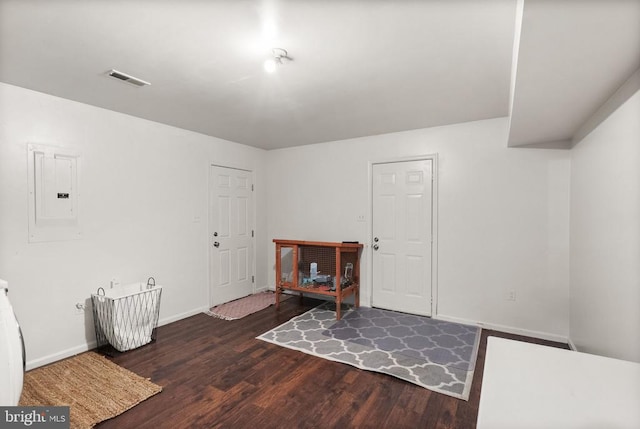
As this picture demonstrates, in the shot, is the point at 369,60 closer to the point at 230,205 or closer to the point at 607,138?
the point at 607,138

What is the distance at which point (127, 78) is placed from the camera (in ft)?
7.72

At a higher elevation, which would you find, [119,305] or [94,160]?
[94,160]

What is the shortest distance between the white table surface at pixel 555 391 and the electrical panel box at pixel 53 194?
345cm

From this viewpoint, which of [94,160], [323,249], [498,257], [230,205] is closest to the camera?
[94,160]

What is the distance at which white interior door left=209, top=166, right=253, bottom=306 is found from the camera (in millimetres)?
4242

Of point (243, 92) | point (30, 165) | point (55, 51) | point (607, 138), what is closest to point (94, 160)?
point (30, 165)

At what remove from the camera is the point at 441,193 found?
3.69 m

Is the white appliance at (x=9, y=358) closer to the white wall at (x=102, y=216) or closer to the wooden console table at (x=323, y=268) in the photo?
the white wall at (x=102, y=216)

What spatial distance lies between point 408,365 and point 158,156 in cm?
348

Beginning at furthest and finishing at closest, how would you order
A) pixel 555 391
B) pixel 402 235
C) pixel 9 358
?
pixel 402 235 < pixel 9 358 < pixel 555 391

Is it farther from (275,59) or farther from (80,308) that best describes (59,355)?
(275,59)

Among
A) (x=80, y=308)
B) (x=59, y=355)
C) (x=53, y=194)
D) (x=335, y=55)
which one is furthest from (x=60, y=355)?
(x=335, y=55)

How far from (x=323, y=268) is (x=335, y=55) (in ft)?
9.24

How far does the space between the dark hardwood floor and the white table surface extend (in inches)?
45.8
